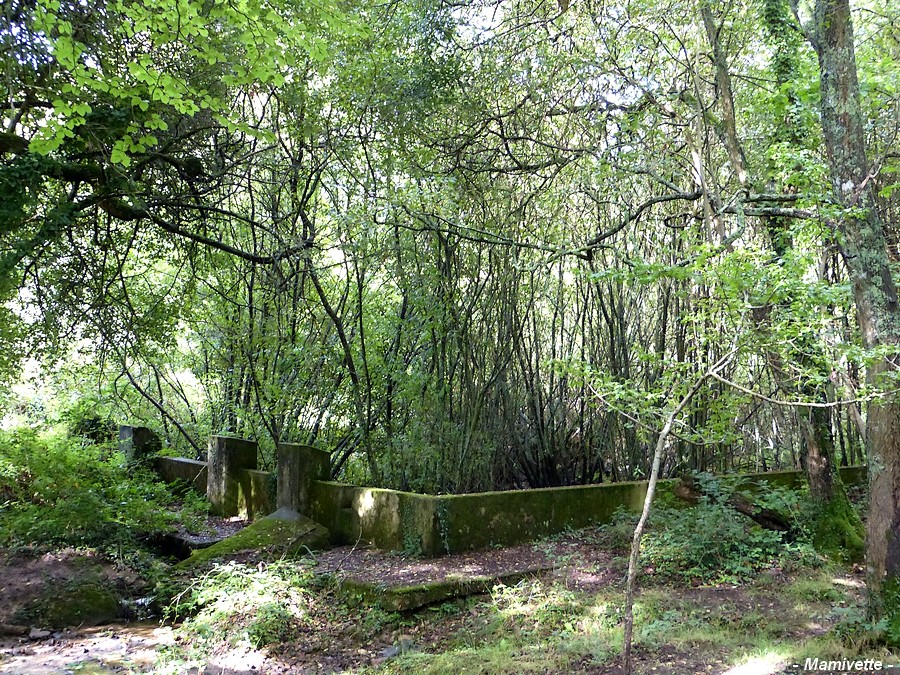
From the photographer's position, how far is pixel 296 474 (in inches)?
246

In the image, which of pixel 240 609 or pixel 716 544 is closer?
pixel 240 609

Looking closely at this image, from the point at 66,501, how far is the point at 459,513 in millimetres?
3565

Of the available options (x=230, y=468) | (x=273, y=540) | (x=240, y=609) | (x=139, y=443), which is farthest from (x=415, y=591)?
(x=139, y=443)

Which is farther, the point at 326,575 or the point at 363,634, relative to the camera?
the point at 326,575

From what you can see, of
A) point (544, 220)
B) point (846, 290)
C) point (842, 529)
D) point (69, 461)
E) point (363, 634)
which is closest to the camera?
point (846, 290)

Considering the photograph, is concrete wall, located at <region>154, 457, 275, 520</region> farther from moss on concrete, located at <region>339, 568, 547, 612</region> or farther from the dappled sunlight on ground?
the dappled sunlight on ground

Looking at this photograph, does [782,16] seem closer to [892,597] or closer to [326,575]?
[892,597]

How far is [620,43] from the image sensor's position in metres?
5.82

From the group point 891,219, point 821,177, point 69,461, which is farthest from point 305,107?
point 891,219

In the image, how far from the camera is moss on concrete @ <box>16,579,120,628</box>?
4.62m

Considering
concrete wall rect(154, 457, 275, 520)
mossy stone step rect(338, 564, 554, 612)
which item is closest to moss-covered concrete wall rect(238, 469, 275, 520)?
concrete wall rect(154, 457, 275, 520)

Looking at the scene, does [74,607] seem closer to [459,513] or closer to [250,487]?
[250,487]

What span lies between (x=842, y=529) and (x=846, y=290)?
7.90 feet

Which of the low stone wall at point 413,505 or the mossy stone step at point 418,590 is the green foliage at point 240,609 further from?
the low stone wall at point 413,505
